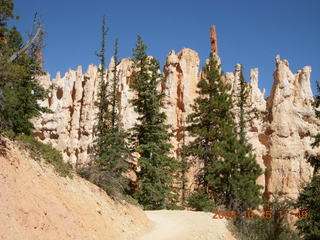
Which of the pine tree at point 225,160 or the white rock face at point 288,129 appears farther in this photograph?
the white rock face at point 288,129

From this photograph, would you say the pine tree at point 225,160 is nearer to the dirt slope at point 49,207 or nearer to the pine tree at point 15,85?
the dirt slope at point 49,207

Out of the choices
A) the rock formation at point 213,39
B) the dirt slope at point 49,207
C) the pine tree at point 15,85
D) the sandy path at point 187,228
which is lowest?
the sandy path at point 187,228

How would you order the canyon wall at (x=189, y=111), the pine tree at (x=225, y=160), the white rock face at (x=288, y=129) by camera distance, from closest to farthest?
the pine tree at (x=225, y=160) < the white rock face at (x=288, y=129) < the canyon wall at (x=189, y=111)

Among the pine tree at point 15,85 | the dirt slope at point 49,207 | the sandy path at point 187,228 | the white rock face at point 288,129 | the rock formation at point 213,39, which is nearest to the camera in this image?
the dirt slope at point 49,207

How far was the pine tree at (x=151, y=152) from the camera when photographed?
2205 cm

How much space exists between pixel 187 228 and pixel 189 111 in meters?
30.8

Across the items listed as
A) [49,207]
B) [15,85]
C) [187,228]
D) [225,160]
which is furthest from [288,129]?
[49,207]

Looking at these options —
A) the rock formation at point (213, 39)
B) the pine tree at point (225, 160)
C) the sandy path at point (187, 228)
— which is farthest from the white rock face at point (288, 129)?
the rock formation at point (213, 39)

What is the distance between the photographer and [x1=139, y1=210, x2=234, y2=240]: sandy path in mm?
12409

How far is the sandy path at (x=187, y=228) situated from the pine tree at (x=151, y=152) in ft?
15.1

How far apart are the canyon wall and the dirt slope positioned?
21.7m

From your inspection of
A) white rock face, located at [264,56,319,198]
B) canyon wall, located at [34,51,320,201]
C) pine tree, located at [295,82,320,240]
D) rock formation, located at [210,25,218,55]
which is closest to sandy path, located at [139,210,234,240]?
pine tree, located at [295,82,320,240]

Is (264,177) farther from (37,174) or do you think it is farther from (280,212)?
(37,174)

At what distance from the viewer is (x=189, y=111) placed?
4394 centimetres
